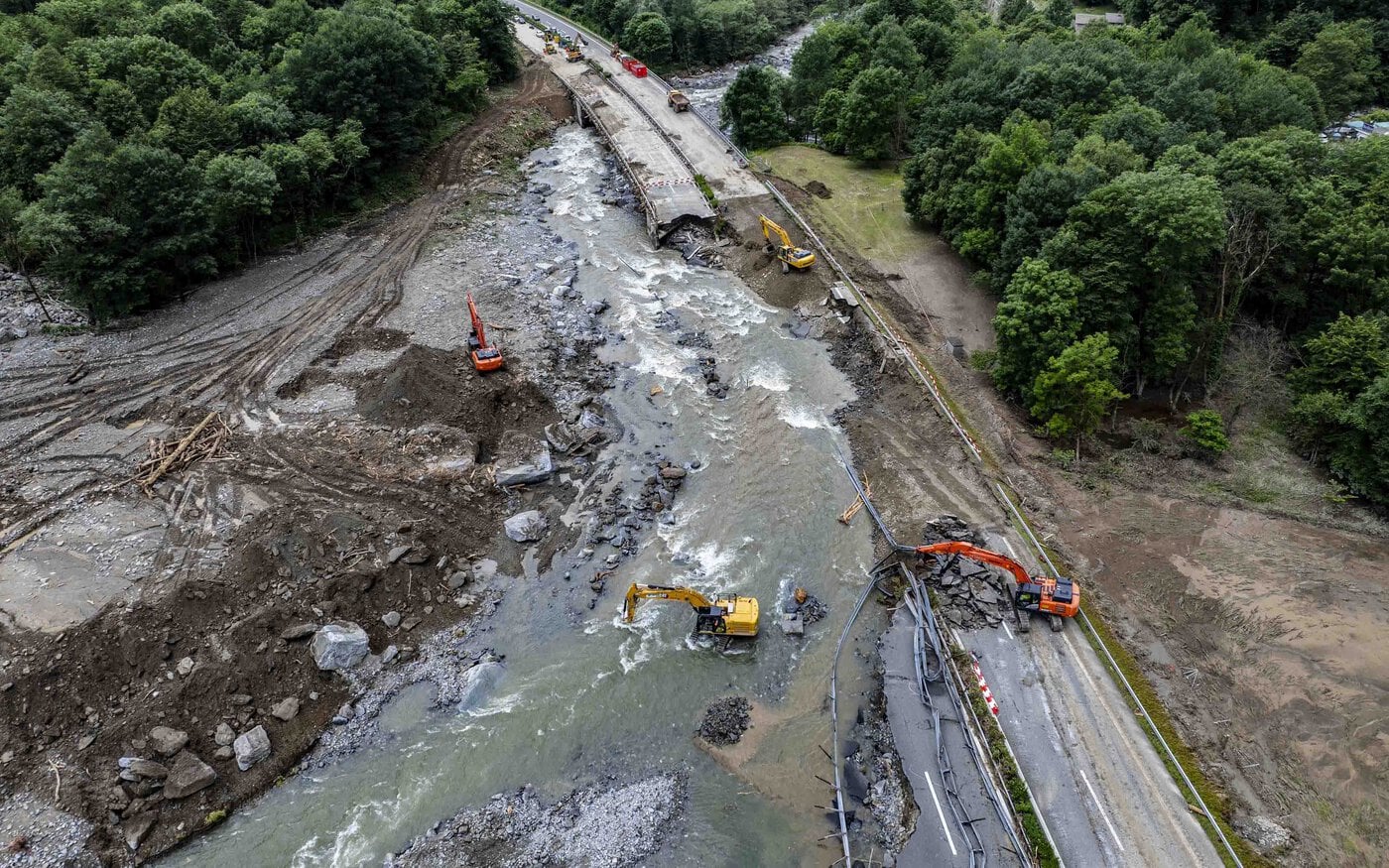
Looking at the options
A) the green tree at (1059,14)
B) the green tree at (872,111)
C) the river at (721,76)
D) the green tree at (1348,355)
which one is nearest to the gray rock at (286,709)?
the green tree at (1348,355)

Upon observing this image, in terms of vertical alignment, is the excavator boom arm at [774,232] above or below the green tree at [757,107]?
below

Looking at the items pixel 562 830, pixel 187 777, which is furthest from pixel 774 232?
pixel 187 777

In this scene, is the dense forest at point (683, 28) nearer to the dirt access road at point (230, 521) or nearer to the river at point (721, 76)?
the river at point (721, 76)

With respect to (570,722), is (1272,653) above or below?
above

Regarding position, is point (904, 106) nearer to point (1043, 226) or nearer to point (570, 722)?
point (1043, 226)

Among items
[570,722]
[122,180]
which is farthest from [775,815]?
[122,180]

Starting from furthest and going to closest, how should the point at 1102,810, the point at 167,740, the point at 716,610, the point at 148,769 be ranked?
1. the point at 716,610
2. the point at 167,740
3. the point at 148,769
4. the point at 1102,810

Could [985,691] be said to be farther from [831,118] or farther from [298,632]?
[831,118]
